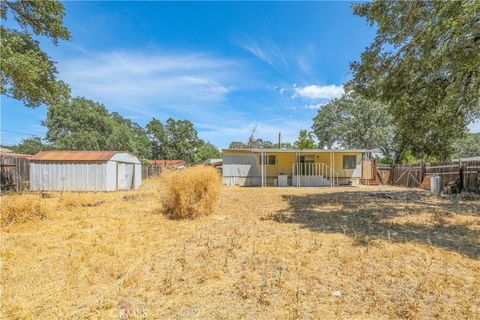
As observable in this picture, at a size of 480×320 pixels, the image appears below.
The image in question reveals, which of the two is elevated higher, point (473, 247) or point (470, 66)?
point (470, 66)

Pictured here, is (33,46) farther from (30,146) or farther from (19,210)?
(30,146)

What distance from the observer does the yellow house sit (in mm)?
19031

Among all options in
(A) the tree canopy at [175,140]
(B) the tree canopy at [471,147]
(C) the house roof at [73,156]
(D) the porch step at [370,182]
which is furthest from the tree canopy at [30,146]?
(B) the tree canopy at [471,147]

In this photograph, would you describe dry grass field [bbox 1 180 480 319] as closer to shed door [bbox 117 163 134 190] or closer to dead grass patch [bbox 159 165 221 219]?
dead grass patch [bbox 159 165 221 219]

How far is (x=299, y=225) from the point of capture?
244 inches

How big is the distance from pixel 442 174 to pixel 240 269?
15.0 metres

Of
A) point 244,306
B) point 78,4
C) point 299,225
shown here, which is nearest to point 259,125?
point 78,4

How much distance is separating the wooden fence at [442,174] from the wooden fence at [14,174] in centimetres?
2119

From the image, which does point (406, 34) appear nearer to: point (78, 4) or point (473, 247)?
point (473, 247)

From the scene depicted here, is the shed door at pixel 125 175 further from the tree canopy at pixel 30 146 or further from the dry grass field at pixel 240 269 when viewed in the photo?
the tree canopy at pixel 30 146

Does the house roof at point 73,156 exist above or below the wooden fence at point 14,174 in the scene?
above

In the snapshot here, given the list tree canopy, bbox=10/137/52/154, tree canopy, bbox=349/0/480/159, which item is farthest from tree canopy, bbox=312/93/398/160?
tree canopy, bbox=10/137/52/154

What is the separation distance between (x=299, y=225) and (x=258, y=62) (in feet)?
36.8

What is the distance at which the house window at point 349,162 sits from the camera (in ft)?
63.4
